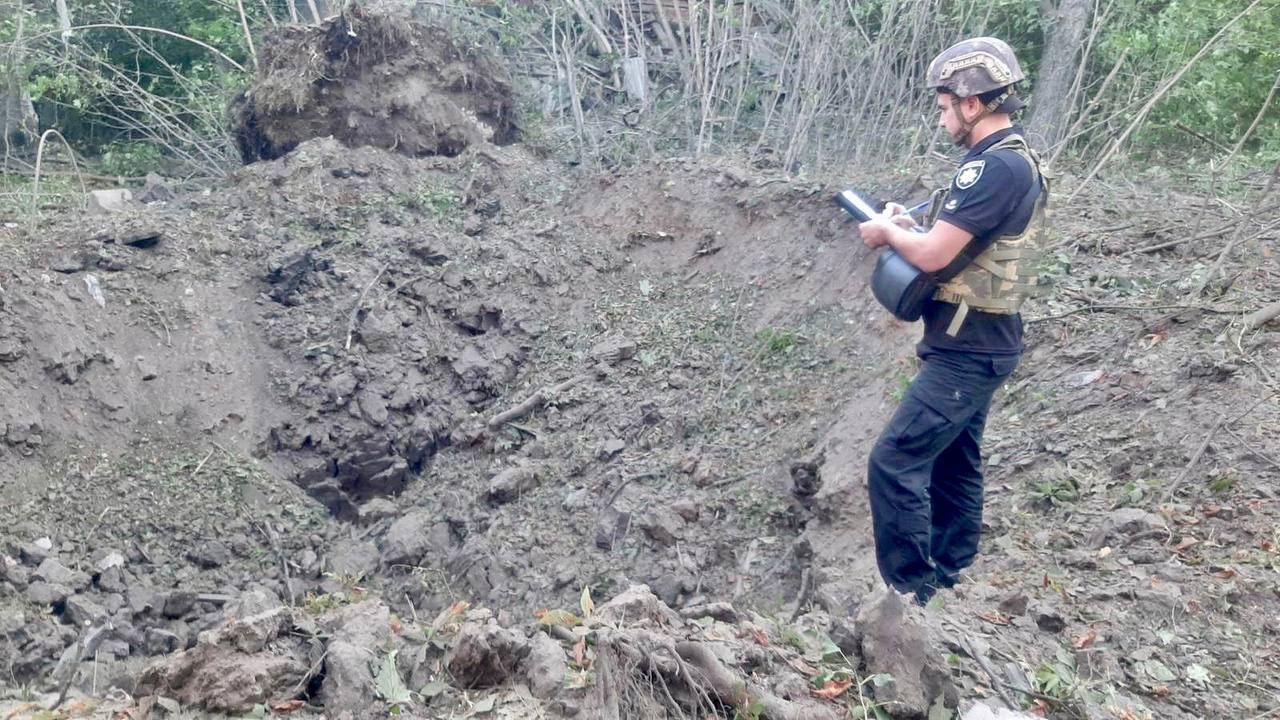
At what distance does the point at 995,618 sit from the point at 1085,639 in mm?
273

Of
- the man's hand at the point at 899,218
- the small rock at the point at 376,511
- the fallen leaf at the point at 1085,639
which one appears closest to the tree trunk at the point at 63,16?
the small rock at the point at 376,511

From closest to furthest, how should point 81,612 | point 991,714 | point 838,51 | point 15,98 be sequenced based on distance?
point 991,714
point 81,612
point 838,51
point 15,98

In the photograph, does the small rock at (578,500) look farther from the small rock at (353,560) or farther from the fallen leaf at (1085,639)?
the fallen leaf at (1085,639)

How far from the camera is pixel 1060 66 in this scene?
31.1 ft

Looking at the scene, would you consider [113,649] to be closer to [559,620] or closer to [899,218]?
[559,620]

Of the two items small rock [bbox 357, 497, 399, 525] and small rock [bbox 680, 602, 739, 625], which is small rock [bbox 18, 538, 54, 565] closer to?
→ small rock [bbox 357, 497, 399, 525]

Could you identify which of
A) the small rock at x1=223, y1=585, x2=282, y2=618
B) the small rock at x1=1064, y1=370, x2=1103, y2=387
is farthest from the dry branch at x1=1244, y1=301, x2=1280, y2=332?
the small rock at x1=223, y1=585, x2=282, y2=618

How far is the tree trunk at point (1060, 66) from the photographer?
30.9ft

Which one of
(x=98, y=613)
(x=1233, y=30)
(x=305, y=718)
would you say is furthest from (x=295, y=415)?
(x=1233, y=30)

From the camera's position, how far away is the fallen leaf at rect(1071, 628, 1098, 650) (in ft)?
11.6

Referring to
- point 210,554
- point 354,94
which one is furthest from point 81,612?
point 354,94

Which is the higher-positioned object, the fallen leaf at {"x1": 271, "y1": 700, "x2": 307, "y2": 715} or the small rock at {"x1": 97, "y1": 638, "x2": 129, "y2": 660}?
the fallen leaf at {"x1": 271, "y1": 700, "x2": 307, "y2": 715}

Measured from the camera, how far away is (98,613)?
5156 millimetres

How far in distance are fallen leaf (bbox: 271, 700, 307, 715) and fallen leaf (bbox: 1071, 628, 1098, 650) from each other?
7.53 feet
